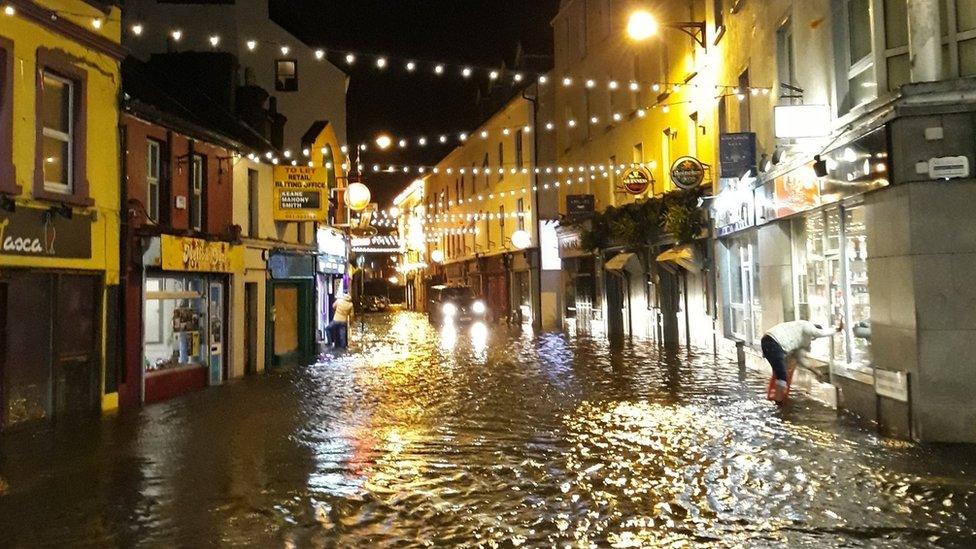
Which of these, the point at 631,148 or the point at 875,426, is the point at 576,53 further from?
the point at 875,426

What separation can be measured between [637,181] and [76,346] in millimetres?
15822

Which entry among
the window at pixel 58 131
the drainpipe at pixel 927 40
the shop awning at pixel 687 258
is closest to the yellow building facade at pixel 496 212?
the shop awning at pixel 687 258

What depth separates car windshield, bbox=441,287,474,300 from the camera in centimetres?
3953

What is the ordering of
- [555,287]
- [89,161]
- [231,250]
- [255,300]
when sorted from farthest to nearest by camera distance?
[555,287] < [255,300] < [231,250] < [89,161]

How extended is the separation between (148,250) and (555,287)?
24.3 metres

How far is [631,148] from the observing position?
2658 centimetres

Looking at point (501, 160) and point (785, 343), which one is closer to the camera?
point (785, 343)

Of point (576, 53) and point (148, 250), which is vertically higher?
point (576, 53)

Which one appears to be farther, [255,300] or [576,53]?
[576,53]

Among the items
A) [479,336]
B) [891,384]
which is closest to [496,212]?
[479,336]

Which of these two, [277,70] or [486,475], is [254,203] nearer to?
[277,70]

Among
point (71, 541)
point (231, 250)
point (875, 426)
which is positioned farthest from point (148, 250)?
point (875, 426)

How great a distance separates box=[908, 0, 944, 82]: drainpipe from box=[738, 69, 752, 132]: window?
7432 mm

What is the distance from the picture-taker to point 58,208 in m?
11.7
